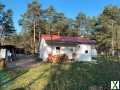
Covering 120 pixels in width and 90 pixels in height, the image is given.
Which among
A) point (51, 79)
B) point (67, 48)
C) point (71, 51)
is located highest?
point (67, 48)

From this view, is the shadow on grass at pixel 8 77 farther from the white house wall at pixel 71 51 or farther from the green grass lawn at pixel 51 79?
the white house wall at pixel 71 51

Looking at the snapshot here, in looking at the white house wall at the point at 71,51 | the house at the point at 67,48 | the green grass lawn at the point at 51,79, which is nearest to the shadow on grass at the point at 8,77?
the green grass lawn at the point at 51,79

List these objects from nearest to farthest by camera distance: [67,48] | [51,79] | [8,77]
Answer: [51,79] → [8,77] → [67,48]

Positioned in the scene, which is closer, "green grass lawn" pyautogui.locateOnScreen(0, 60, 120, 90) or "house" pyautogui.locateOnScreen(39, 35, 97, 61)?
"green grass lawn" pyautogui.locateOnScreen(0, 60, 120, 90)

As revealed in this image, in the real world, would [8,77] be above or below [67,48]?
below

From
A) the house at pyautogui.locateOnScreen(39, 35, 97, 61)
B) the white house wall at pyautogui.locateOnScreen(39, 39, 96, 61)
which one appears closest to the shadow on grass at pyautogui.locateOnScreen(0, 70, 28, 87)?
the house at pyautogui.locateOnScreen(39, 35, 97, 61)

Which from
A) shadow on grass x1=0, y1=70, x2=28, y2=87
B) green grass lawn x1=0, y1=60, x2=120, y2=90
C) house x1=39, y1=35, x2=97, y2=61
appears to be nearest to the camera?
green grass lawn x1=0, y1=60, x2=120, y2=90

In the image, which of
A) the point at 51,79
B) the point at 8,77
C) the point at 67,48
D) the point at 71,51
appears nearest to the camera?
the point at 51,79

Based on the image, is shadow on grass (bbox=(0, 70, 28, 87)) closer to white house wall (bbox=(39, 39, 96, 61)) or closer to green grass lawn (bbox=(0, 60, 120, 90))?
green grass lawn (bbox=(0, 60, 120, 90))

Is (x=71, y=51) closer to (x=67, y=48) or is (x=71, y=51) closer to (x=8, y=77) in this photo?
(x=67, y=48)

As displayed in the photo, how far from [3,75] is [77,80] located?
21.8 feet

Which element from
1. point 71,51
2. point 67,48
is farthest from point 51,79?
point 71,51

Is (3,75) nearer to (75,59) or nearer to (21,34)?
(75,59)

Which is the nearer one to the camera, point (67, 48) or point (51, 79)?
point (51, 79)
